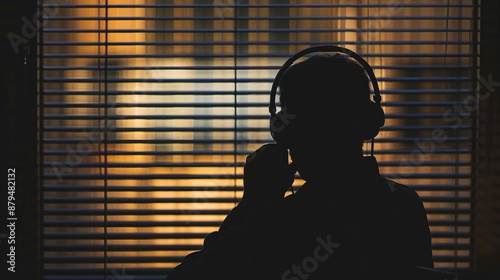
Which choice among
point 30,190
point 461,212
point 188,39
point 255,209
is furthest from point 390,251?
point 30,190

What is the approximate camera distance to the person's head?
85cm

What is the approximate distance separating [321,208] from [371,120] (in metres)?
0.16

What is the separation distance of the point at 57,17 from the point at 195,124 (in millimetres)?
489

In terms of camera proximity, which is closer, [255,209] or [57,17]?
[255,209]

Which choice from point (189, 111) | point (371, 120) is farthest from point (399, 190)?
point (189, 111)

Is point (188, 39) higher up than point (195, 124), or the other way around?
point (188, 39)

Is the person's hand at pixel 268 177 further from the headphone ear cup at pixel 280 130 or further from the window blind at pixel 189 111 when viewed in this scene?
the window blind at pixel 189 111

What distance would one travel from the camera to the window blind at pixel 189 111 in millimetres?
1590

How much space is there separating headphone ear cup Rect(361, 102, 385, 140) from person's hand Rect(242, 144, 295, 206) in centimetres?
13

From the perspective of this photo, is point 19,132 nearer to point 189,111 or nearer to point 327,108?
point 189,111

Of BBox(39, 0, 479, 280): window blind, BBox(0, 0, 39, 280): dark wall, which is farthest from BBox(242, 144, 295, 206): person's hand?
BBox(0, 0, 39, 280): dark wall

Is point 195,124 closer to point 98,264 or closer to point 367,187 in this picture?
point 98,264

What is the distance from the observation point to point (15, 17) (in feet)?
5.04

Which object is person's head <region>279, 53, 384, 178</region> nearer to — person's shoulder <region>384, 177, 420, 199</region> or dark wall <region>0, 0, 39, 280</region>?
person's shoulder <region>384, 177, 420, 199</region>
